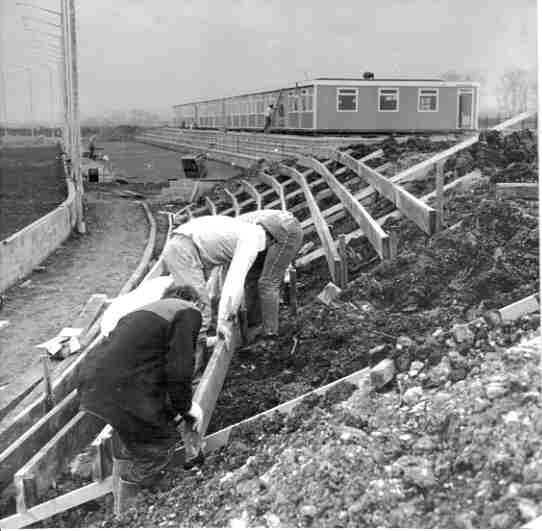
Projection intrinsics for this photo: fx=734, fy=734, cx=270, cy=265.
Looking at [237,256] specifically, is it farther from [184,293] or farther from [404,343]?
[404,343]

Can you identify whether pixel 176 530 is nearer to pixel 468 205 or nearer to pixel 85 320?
pixel 85 320

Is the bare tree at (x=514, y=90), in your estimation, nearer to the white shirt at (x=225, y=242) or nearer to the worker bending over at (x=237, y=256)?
the worker bending over at (x=237, y=256)

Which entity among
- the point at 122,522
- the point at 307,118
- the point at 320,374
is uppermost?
the point at 307,118

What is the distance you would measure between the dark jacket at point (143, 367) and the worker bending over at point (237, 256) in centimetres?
87

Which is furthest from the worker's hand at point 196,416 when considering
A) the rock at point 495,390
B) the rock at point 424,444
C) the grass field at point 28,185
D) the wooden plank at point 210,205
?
the grass field at point 28,185

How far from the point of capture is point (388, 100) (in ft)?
26.7

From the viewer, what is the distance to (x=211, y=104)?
257 inches

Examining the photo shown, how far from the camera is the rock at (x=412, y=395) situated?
3.58 meters

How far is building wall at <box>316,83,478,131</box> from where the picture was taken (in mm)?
7121

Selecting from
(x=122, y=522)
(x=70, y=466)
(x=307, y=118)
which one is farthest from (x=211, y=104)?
(x=307, y=118)

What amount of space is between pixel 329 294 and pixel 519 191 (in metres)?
1.68

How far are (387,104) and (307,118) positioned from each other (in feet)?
12.1

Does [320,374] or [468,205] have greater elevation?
[468,205]

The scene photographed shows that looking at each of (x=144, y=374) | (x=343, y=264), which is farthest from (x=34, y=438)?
(x=343, y=264)
